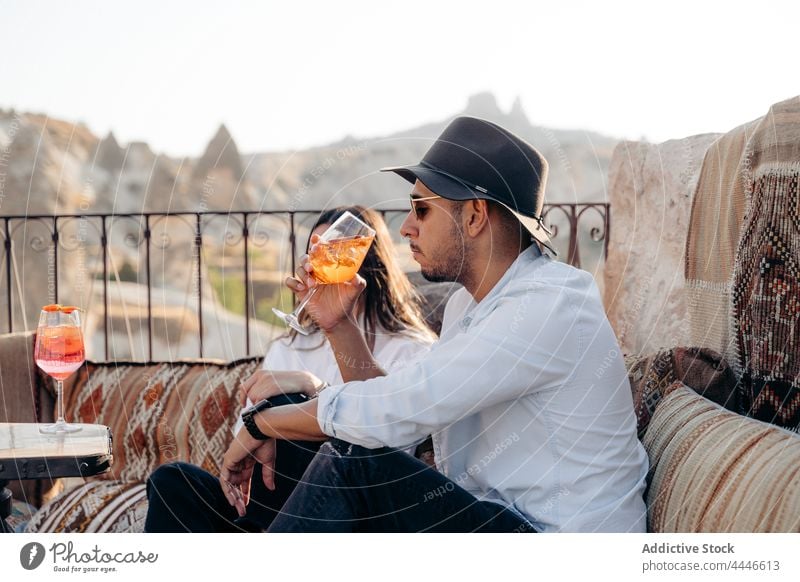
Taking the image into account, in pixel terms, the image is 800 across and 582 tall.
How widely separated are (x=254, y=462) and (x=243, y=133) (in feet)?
3.35

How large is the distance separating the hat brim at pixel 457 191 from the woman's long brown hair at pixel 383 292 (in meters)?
0.63

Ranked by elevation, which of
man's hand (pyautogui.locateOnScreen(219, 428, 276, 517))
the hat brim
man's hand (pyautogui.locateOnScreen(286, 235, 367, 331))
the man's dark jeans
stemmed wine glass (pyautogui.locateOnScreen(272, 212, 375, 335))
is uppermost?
the hat brim

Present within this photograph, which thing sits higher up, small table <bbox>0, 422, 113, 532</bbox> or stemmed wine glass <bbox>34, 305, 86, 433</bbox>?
stemmed wine glass <bbox>34, 305, 86, 433</bbox>

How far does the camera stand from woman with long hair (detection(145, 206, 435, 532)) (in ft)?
6.27

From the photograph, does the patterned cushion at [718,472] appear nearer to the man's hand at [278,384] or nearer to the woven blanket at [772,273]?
the woven blanket at [772,273]

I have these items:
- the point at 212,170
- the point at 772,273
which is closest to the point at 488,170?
the point at 772,273

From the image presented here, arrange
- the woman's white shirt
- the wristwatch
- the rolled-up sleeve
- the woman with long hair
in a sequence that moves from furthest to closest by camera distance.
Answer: the woman's white shirt
the woman with long hair
the wristwatch
the rolled-up sleeve

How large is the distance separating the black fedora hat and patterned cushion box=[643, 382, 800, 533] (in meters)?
0.46

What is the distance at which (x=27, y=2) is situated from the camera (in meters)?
2.18

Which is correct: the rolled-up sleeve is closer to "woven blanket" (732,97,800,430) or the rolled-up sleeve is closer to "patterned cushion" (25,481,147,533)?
"woven blanket" (732,97,800,430)

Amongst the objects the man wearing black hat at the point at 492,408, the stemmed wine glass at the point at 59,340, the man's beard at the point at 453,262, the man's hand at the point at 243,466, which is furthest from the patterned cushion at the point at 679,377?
the stemmed wine glass at the point at 59,340

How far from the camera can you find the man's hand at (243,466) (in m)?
1.86

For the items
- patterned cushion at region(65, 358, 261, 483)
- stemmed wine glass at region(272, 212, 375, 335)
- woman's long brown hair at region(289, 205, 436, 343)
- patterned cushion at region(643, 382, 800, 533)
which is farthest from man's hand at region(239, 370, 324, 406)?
patterned cushion at region(65, 358, 261, 483)
